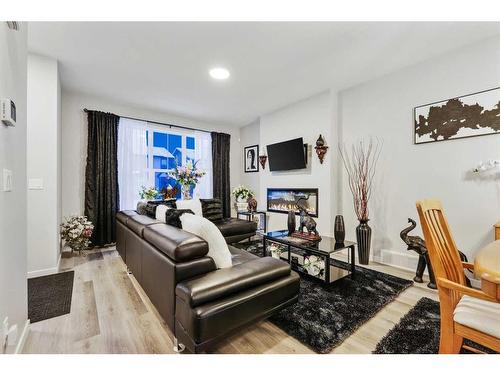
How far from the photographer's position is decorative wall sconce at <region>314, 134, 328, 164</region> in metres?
3.66

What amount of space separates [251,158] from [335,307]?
159 inches

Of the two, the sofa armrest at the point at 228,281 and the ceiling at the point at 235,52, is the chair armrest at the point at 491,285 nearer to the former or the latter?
the sofa armrest at the point at 228,281

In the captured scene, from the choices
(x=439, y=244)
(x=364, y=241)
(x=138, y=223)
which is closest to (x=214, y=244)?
(x=138, y=223)

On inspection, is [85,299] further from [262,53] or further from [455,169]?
[455,169]

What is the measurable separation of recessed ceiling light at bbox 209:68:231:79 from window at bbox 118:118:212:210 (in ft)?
6.72

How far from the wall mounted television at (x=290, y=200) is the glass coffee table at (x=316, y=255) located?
110 cm

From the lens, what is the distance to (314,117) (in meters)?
3.88

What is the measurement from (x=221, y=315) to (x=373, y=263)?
8.61 ft

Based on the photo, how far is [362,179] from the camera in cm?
332

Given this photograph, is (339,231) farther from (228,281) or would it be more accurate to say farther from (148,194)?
(148,194)

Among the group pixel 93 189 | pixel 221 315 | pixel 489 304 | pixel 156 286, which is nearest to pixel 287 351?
pixel 221 315

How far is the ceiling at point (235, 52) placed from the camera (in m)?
2.16

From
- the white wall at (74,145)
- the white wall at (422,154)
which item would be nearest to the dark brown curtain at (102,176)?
the white wall at (74,145)

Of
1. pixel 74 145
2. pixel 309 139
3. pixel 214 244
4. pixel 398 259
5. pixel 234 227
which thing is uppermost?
→ pixel 309 139
